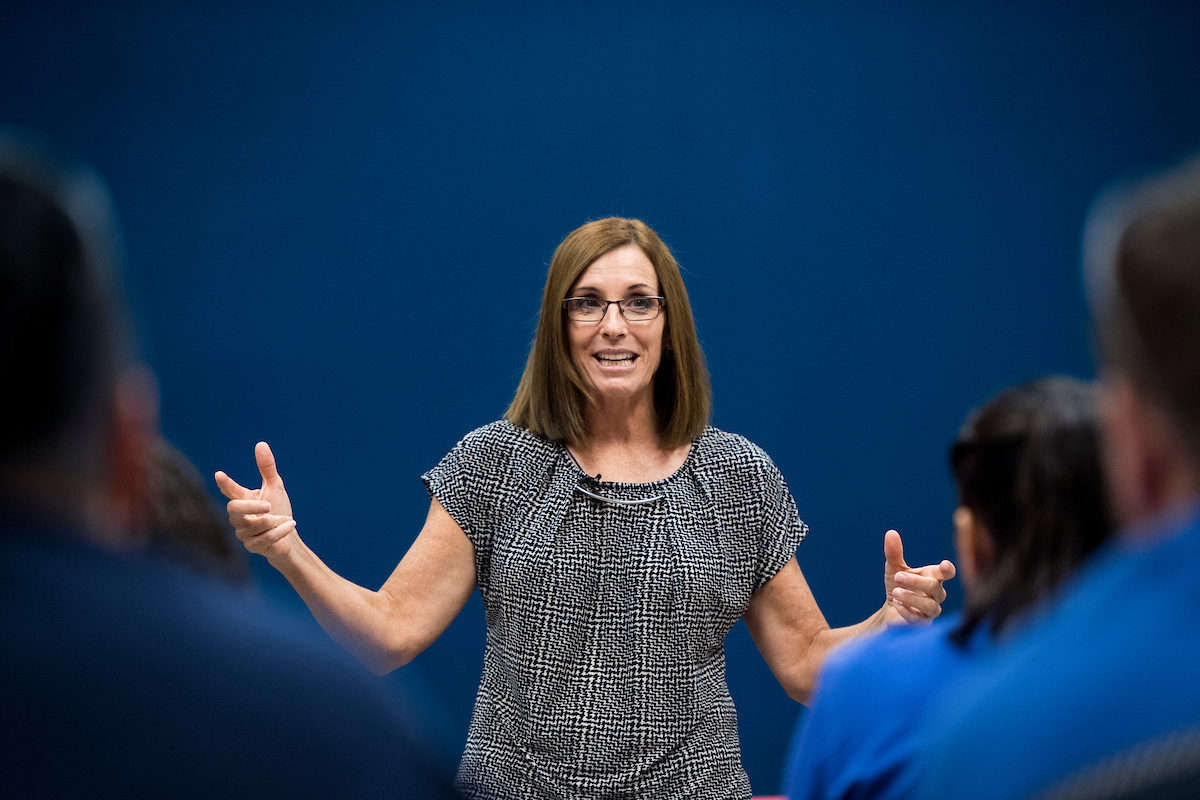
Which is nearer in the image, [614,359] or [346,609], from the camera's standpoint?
[346,609]

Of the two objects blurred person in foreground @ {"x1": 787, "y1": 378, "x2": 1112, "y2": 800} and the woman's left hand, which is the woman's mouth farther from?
blurred person in foreground @ {"x1": 787, "y1": 378, "x2": 1112, "y2": 800}

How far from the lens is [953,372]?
3.21 metres

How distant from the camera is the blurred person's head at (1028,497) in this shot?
2.82ft

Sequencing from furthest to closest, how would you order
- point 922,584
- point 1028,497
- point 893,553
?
1. point 893,553
2. point 922,584
3. point 1028,497

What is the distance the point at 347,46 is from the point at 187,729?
295 centimetres

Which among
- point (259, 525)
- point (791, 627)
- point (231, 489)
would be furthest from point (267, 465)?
point (791, 627)

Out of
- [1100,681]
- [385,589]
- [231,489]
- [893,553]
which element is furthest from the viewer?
[385,589]

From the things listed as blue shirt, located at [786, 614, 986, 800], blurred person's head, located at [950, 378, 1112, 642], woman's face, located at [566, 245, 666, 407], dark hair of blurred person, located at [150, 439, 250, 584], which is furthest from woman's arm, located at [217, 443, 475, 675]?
blurred person's head, located at [950, 378, 1112, 642]

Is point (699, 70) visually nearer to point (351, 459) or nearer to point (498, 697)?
point (351, 459)

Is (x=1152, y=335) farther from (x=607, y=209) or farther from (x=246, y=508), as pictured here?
(x=607, y=209)

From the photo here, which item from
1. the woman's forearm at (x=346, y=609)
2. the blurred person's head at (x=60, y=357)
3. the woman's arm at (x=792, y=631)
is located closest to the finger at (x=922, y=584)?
the woman's arm at (x=792, y=631)

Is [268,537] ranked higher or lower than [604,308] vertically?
lower

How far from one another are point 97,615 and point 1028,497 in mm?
715

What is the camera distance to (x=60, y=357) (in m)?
0.54
